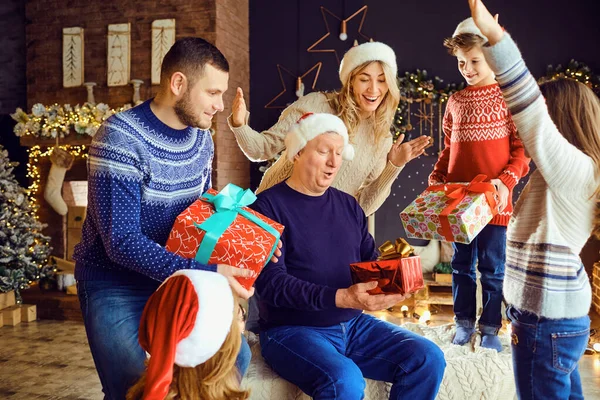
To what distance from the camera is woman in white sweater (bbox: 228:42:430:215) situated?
2.70m

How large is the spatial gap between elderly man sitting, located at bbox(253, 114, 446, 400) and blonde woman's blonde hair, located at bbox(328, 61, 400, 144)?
285 millimetres

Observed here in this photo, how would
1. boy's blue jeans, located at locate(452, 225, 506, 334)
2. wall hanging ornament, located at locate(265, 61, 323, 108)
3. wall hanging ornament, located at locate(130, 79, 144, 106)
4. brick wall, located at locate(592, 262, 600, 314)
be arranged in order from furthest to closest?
wall hanging ornament, located at locate(265, 61, 323, 108), wall hanging ornament, located at locate(130, 79, 144, 106), brick wall, located at locate(592, 262, 600, 314), boy's blue jeans, located at locate(452, 225, 506, 334)

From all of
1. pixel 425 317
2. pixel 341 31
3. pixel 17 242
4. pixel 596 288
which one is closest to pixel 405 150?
pixel 425 317

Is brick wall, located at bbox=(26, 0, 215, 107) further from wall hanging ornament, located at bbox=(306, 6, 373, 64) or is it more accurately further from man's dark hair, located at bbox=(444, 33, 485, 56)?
man's dark hair, located at bbox=(444, 33, 485, 56)

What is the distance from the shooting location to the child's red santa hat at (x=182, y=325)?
1426 mm

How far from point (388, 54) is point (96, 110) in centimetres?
375

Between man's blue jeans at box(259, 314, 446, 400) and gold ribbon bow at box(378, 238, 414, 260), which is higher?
gold ribbon bow at box(378, 238, 414, 260)

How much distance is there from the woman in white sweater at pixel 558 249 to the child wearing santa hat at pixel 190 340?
2.83 ft

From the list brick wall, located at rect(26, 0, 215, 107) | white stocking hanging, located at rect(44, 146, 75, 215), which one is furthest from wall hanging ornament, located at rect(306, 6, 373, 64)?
white stocking hanging, located at rect(44, 146, 75, 215)

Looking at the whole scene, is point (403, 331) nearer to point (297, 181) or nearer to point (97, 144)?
point (297, 181)

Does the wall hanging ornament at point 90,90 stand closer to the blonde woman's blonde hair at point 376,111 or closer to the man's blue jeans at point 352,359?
the blonde woman's blonde hair at point 376,111

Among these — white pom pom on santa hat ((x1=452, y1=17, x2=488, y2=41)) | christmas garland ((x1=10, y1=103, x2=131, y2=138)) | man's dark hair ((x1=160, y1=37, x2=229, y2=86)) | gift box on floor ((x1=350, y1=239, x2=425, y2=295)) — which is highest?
white pom pom on santa hat ((x1=452, y1=17, x2=488, y2=41))

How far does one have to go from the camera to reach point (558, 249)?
1.71 m

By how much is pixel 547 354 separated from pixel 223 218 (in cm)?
107
